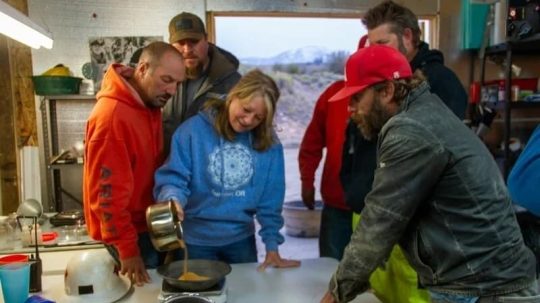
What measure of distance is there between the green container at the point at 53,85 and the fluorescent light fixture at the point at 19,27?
24.3 inches

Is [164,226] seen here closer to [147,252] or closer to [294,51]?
[147,252]

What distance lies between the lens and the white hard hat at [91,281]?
1.38 metres

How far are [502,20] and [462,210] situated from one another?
220 centimetres

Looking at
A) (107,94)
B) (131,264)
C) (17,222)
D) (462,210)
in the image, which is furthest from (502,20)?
(17,222)

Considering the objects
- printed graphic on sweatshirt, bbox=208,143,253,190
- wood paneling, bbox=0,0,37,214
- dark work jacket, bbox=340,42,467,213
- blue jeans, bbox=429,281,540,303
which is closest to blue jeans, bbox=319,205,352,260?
dark work jacket, bbox=340,42,467,213

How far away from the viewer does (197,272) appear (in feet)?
4.81

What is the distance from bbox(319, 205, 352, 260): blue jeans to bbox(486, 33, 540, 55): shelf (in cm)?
154

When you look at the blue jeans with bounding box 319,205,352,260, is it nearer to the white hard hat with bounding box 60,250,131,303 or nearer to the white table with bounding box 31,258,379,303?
the white table with bounding box 31,258,379,303

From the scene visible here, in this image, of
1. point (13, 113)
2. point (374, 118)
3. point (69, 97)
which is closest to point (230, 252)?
point (374, 118)

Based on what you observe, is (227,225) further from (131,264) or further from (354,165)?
(354,165)

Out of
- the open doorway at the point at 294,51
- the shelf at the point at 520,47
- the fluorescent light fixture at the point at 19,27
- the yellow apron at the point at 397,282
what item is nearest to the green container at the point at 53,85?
the fluorescent light fixture at the point at 19,27

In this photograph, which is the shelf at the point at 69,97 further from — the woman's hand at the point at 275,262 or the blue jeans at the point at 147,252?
the woman's hand at the point at 275,262

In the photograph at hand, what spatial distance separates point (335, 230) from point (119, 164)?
3.61ft

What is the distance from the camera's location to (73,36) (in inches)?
113
